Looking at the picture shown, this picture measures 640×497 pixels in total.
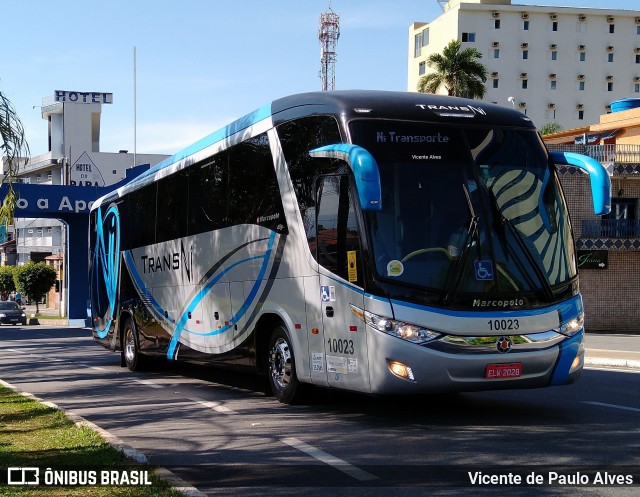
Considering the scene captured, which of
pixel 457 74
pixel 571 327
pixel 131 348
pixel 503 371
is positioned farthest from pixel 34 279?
pixel 503 371

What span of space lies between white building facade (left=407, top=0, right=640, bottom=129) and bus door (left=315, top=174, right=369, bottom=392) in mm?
95140

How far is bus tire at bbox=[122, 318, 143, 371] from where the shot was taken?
18.5 meters

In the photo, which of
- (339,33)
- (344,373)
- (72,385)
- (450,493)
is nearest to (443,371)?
(344,373)

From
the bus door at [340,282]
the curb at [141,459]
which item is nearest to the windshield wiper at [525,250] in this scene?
the bus door at [340,282]

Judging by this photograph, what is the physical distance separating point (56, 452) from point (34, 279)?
71627 millimetres

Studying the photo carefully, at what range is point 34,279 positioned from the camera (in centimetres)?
7712

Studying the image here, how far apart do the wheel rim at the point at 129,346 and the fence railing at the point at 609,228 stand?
3184cm

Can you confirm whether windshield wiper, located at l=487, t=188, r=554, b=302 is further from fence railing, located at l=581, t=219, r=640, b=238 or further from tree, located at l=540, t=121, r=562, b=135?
tree, located at l=540, t=121, r=562, b=135

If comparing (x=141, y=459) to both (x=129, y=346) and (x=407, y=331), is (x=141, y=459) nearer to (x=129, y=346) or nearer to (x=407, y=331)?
(x=407, y=331)

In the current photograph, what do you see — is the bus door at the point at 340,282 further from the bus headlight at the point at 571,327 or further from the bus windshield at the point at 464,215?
the bus headlight at the point at 571,327

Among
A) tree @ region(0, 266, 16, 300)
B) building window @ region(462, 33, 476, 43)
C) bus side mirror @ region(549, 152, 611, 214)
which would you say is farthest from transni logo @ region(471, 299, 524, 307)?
building window @ region(462, 33, 476, 43)

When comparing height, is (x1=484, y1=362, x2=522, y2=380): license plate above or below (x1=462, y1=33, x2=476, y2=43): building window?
below

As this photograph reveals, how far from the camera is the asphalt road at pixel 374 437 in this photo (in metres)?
7.27

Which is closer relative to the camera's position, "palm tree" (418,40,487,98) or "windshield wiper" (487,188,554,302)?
"windshield wiper" (487,188,554,302)
